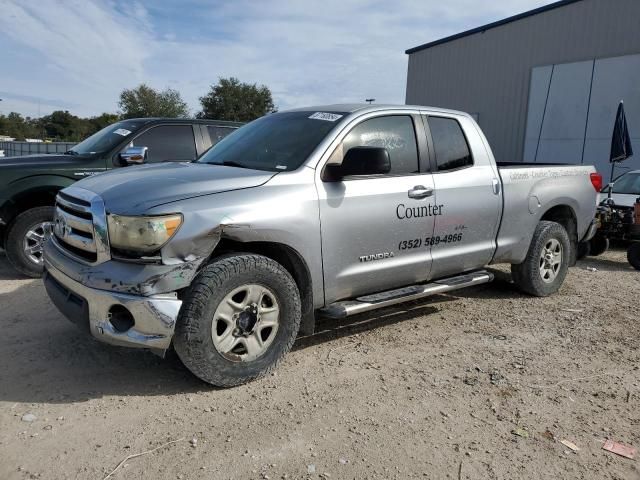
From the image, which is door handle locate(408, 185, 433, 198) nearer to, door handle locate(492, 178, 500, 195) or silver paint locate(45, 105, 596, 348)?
silver paint locate(45, 105, 596, 348)

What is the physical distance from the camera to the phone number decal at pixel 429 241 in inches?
161

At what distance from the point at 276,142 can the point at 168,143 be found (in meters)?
3.25

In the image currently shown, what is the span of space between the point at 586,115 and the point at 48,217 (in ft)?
54.6

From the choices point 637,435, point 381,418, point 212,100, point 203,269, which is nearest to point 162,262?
point 203,269

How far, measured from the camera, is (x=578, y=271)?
285 inches

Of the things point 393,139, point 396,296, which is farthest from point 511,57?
point 396,296

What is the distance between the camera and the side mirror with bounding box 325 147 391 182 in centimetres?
358

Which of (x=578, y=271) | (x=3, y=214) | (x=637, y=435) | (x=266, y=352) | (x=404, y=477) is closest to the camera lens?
(x=404, y=477)

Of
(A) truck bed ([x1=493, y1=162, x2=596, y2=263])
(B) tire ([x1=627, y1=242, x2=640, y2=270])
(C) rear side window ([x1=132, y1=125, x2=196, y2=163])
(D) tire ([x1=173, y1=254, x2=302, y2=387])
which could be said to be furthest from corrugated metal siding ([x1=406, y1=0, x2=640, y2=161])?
(D) tire ([x1=173, y1=254, x2=302, y2=387])

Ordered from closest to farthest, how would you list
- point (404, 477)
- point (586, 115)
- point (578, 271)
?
point (404, 477) < point (578, 271) < point (586, 115)

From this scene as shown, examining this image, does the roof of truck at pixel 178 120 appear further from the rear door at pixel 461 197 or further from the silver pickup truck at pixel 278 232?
the rear door at pixel 461 197

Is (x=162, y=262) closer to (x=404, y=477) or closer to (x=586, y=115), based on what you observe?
(x=404, y=477)

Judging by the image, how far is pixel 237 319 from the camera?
3266mm

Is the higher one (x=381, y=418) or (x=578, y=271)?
(x=381, y=418)
